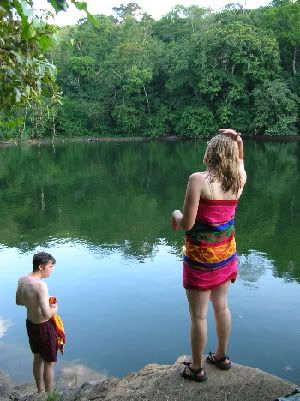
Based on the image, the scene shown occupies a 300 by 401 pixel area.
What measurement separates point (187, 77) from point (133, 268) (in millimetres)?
32264

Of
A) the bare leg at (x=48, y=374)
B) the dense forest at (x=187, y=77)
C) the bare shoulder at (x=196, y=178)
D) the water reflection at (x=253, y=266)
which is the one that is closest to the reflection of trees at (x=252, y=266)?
the water reflection at (x=253, y=266)

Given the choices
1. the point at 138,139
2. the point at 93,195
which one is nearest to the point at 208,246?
the point at 93,195

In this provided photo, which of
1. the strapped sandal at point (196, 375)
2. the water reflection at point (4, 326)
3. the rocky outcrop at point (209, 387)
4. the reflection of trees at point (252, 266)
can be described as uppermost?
the strapped sandal at point (196, 375)

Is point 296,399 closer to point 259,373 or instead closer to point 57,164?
point 259,373

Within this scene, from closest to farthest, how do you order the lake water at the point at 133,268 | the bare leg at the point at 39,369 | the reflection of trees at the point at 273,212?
the bare leg at the point at 39,369 → the lake water at the point at 133,268 → the reflection of trees at the point at 273,212

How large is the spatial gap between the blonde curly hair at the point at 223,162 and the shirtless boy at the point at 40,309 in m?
1.70

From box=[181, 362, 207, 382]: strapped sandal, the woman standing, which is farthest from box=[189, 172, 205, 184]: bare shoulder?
box=[181, 362, 207, 382]: strapped sandal

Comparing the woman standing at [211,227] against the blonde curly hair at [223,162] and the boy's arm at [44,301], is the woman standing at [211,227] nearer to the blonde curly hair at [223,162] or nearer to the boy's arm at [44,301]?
the blonde curly hair at [223,162]

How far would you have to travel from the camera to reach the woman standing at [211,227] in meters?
3.10

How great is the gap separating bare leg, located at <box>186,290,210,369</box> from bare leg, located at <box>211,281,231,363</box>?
0.30 feet

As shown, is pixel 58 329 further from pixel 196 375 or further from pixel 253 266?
pixel 253 266

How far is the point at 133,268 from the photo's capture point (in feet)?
32.9

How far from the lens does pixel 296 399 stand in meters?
2.90

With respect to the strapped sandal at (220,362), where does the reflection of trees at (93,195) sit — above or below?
below
